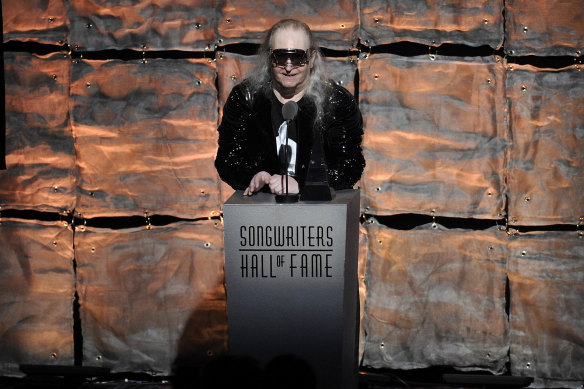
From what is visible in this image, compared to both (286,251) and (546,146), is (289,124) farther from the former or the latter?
(546,146)

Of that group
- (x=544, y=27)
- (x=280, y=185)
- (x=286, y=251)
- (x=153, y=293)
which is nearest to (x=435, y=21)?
(x=544, y=27)

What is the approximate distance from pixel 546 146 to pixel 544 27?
0.64 meters

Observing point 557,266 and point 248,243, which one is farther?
point 557,266

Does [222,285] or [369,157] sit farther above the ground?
[369,157]

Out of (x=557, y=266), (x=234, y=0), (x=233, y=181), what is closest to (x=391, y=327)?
(x=557, y=266)

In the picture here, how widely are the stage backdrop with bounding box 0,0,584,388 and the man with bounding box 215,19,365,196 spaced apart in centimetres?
62

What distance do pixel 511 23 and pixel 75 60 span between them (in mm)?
2447

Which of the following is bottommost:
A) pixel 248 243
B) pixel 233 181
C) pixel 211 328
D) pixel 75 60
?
pixel 211 328

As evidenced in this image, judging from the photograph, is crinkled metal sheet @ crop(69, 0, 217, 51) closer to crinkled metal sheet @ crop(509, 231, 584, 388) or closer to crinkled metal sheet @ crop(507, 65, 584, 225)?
crinkled metal sheet @ crop(507, 65, 584, 225)

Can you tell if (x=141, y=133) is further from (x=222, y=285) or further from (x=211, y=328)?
(x=211, y=328)

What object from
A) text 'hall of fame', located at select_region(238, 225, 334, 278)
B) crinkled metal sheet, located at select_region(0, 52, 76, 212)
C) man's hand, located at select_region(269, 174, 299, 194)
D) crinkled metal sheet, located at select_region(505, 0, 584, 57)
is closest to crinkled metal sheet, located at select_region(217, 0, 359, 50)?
crinkled metal sheet, located at select_region(505, 0, 584, 57)

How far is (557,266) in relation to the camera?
3.18 m

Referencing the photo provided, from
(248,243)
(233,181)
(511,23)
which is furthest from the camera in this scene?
(511,23)

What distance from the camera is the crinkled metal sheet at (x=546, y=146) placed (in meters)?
3.11
